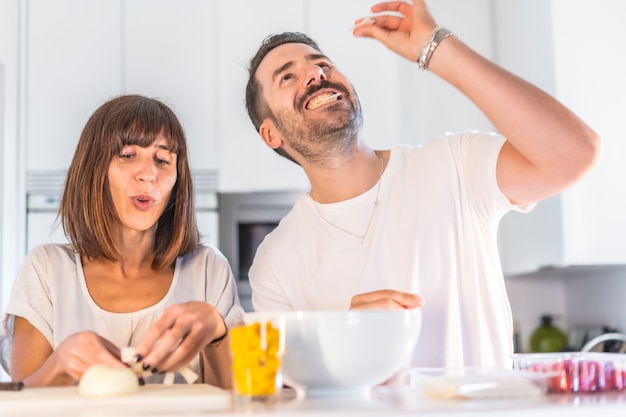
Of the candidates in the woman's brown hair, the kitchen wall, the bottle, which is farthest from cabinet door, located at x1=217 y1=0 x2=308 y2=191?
the woman's brown hair

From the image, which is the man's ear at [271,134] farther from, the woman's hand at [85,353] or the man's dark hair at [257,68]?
the woman's hand at [85,353]

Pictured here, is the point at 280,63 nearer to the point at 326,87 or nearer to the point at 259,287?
the point at 326,87

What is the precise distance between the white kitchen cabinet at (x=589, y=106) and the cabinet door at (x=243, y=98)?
0.93m

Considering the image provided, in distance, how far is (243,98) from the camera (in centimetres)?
289

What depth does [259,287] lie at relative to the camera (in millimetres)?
1459

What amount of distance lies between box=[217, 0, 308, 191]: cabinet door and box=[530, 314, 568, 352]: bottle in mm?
1092

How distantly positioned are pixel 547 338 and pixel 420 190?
1754mm

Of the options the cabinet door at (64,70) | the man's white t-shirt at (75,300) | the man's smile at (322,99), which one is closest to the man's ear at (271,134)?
the man's smile at (322,99)

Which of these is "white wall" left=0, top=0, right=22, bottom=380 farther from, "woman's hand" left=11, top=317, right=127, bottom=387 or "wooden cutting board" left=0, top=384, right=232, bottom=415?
"wooden cutting board" left=0, top=384, right=232, bottom=415

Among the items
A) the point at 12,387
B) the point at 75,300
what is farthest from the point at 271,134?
the point at 12,387

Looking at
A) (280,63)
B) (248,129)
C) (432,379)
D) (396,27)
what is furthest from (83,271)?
(248,129)

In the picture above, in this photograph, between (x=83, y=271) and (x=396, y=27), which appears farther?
(x=83, y=271)

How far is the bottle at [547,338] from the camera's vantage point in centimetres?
295

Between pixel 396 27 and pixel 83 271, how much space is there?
73 centimetres
